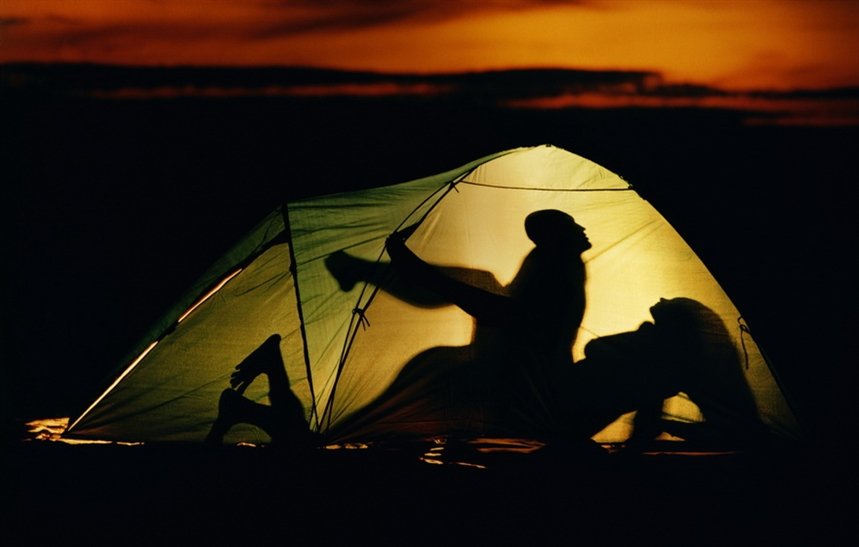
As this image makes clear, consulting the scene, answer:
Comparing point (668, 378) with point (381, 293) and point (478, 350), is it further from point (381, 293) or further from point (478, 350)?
point (381, 293)

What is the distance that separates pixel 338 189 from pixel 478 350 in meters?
8.86

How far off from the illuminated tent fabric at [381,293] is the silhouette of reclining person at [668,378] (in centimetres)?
7

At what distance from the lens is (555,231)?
566 cm

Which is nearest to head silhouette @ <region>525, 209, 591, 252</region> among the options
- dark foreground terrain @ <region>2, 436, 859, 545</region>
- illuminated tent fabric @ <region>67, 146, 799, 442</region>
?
illuminated tent fabric @ <region>67, 146, 799, 442</region>

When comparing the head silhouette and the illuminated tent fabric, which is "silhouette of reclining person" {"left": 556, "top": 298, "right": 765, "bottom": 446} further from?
the head silhouette

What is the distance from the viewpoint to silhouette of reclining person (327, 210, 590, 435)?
5.39m

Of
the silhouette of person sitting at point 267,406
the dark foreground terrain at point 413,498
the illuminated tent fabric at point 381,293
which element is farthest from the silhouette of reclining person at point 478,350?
the silhouette of person sitting at point 267,406

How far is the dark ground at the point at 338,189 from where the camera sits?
442 centimetres

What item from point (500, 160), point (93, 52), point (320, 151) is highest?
point (93, 52)

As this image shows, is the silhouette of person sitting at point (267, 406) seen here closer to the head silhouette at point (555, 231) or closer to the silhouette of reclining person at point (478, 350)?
the silhouette of reclining person at point (478, 350)

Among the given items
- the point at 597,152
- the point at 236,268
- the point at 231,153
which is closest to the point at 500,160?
the point at 236,268

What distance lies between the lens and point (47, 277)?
38.8 ft

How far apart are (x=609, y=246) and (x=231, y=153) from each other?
13132 mm

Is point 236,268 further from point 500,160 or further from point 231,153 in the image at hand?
point 231,153
